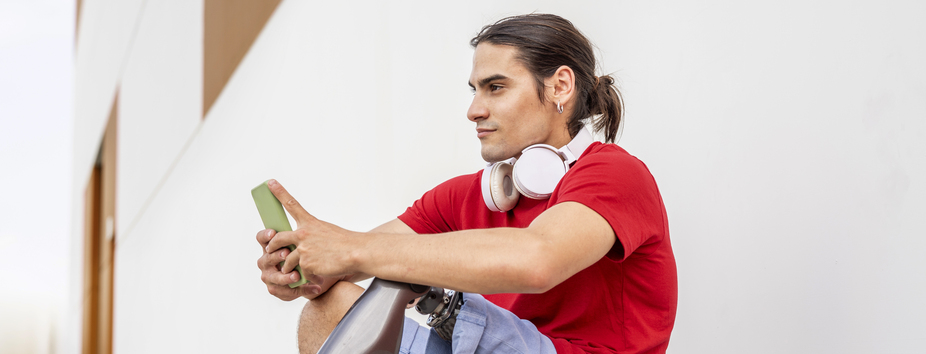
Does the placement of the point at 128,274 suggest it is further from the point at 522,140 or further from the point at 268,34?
the point at 522,140

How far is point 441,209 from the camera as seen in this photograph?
1.37 m

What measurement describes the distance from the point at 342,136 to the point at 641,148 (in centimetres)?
121

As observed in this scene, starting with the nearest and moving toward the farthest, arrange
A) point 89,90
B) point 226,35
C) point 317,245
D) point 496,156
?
point 317,245
point 496,156
point 226,35
point 89,90

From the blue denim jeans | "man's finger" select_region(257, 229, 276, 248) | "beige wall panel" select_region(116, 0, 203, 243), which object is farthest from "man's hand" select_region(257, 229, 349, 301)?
"beige wall panel" select_region(116, 0, 203, 243)

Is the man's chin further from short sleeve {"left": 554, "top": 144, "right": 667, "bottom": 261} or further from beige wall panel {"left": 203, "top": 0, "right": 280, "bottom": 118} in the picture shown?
beige wall panel {"left": 203, "top": 0, "right": 280, "bottom": 118}

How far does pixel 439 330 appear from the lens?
2.82ft

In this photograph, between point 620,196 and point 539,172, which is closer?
point 620,196

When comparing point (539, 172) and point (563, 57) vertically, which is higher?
point (563, 57)

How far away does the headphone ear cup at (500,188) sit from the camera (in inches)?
43.2

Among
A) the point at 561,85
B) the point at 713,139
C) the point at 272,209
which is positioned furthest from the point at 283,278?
the point at 713,139

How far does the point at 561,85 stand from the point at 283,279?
0.62 metres

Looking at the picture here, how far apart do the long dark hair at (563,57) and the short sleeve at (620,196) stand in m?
0.32

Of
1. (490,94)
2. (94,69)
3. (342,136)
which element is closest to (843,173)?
(490,94)

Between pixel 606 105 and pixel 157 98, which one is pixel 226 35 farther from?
pixel 606 105
